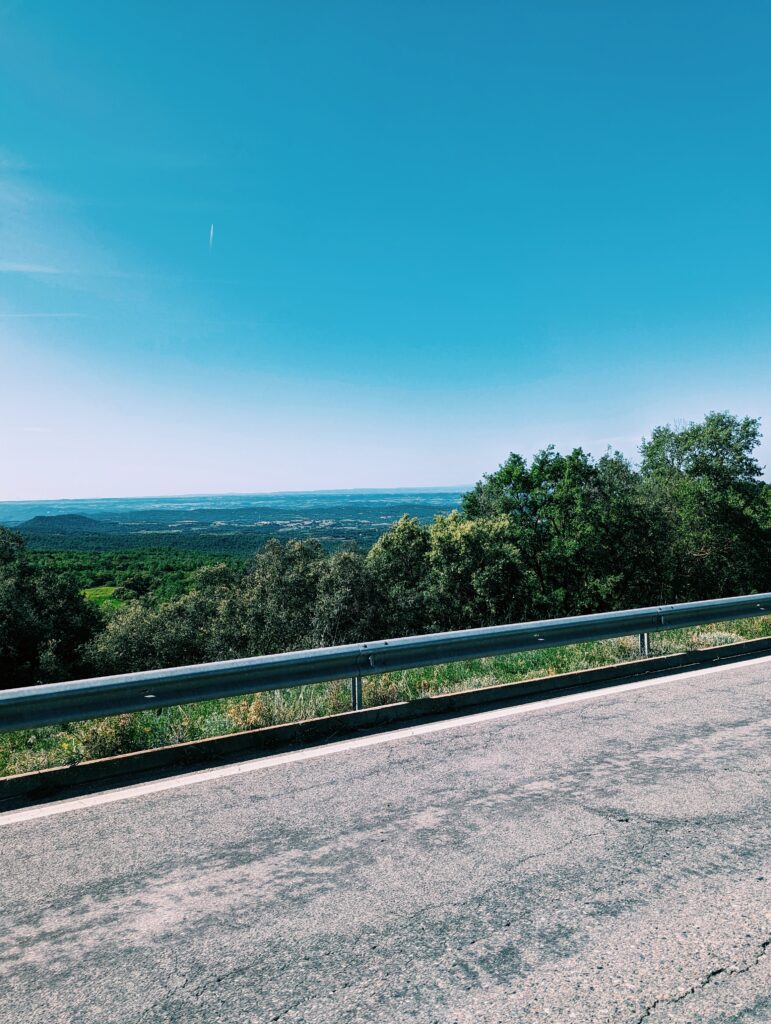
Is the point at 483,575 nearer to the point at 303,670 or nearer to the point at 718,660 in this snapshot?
the point at 718,660

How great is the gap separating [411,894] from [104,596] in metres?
68.9

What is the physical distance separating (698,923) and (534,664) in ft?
15.4

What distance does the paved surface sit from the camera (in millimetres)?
2287

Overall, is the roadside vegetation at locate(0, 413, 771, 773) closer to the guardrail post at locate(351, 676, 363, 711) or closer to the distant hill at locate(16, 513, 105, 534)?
the guardrail post at locate(351, 676, 363, 711)

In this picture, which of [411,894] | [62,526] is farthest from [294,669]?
[62,526]

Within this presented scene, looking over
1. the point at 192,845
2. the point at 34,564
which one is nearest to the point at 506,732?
the point at 192,845

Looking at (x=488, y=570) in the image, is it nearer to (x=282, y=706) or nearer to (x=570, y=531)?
(x=570, y=531)

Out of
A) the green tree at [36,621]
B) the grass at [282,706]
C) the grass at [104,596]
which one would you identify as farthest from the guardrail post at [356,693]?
the grass at [104,596]

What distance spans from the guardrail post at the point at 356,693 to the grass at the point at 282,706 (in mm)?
125

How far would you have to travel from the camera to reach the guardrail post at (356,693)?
5.51 m

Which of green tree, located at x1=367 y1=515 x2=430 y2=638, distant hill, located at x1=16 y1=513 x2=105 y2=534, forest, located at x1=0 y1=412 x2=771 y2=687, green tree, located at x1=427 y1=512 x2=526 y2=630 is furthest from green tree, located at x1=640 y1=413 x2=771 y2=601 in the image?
distant hill, located at x1=16 y1=513 x2=105 y2=534

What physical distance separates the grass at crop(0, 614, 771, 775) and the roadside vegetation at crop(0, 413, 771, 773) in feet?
93.6

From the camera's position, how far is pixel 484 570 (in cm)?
3616

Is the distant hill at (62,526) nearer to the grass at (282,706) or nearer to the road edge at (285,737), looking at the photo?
the grass at (282,706)
